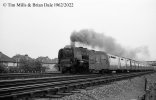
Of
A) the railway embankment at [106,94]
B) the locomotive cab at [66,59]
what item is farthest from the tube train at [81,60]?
the railway embankment at [106,94]

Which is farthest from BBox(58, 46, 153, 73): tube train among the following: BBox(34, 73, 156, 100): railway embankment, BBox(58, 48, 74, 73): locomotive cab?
BBox(34, 73, 156, 100): railway embankment

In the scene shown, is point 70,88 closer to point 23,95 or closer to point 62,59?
point 23,95

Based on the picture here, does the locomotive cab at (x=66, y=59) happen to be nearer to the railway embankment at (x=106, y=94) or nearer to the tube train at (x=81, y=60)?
the tube train at (x=81, y=60)

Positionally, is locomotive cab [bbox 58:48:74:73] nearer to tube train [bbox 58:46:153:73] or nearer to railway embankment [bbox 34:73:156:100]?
tube train [bbox 58:46:153:73]

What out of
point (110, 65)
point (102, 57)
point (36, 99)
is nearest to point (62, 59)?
point (102, 57)

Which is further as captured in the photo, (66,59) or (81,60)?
(81,60)

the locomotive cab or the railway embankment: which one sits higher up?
the locomotive cab

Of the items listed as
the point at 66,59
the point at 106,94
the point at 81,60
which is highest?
the point at 66,59

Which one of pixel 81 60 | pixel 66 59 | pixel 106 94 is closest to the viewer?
pixel 106 94

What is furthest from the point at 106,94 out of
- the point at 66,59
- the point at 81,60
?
the point at 81,60

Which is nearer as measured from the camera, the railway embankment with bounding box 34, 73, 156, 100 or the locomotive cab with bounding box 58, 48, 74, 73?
the railway embankment with bounding box 34, 73, 156, 100

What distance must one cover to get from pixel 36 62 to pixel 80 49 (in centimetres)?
1416

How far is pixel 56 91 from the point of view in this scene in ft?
29.8

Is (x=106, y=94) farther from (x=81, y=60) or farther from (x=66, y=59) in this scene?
(x=81, y=60)
